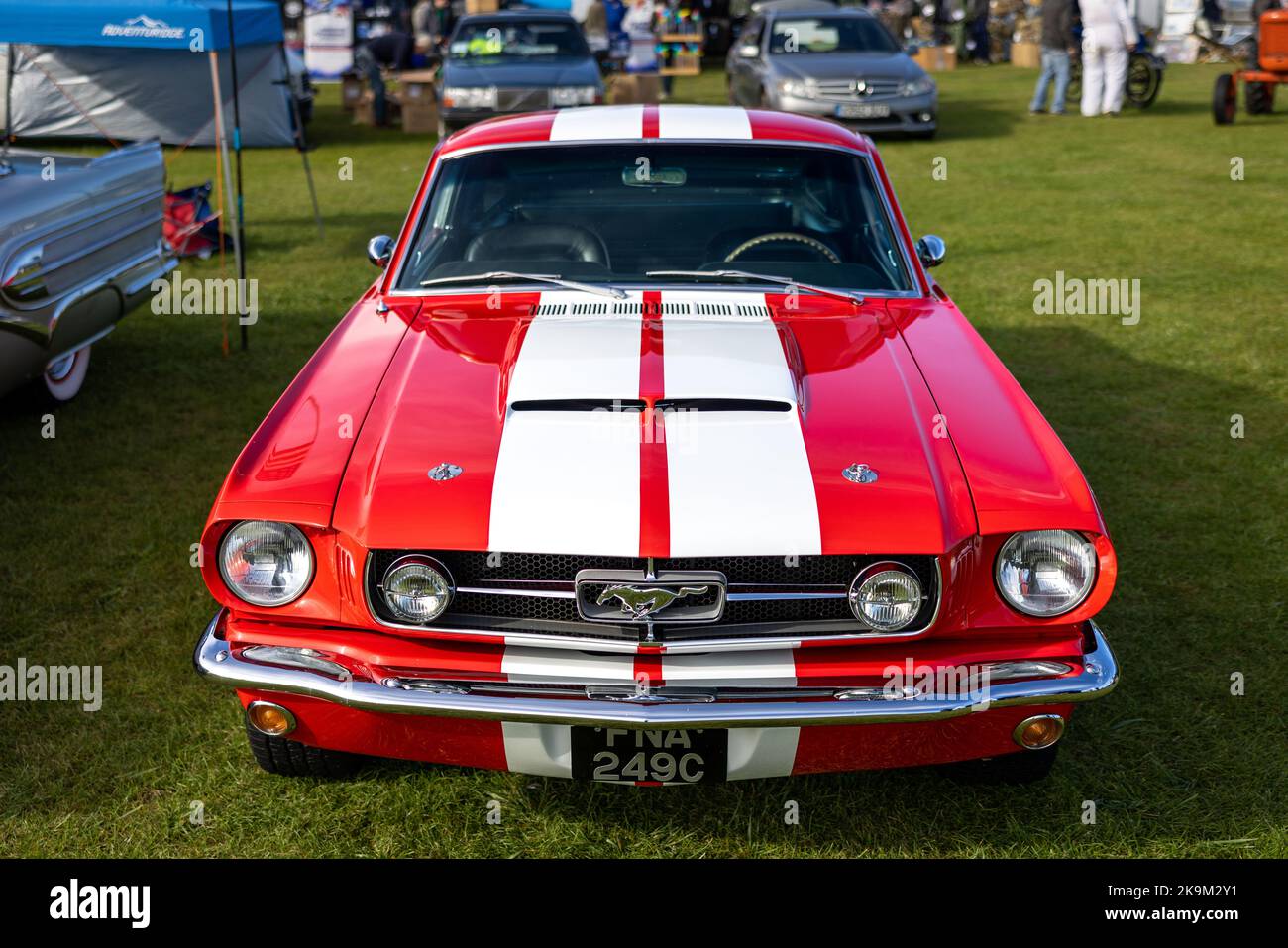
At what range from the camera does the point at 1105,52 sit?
605 inches

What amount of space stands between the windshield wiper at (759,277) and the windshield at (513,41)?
1074 cm

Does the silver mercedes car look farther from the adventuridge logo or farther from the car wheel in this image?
the car wheel

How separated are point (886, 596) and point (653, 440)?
0.59m

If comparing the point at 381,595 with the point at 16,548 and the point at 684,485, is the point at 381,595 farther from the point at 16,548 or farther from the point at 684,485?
the point at 16,548

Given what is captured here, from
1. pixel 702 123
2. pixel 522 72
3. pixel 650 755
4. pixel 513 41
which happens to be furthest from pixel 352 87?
pixel 650 755

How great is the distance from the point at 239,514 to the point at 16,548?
2.28 meters

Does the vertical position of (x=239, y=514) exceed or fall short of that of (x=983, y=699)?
it exceeds it

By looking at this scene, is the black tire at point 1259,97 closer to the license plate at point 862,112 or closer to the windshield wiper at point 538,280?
the license plate at point 862,112

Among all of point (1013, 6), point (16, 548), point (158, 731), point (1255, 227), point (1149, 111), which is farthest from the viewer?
point (1013, 6)

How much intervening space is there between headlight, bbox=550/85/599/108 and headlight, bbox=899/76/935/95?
3.61 metres

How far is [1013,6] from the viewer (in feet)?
88.8
